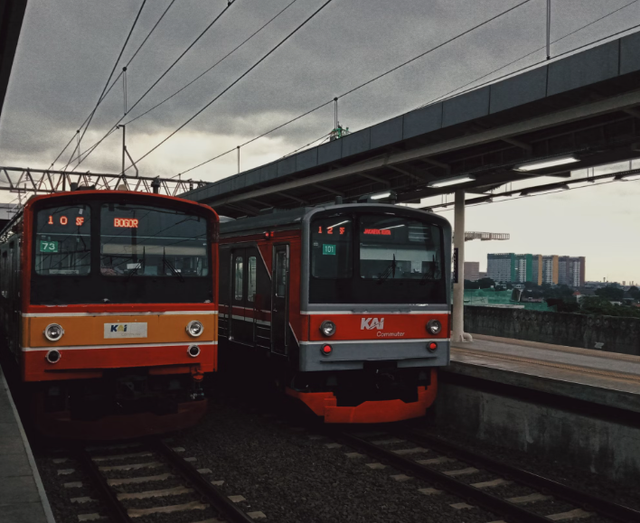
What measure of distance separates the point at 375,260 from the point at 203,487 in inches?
163

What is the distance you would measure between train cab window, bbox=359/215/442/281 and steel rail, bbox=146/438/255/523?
3533 millimetres

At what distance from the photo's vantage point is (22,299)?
806 centimetres

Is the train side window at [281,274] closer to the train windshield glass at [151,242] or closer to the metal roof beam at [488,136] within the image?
the train windshield glass at [151,242]

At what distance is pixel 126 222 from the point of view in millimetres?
8555

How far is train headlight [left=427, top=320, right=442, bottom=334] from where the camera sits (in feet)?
32.5

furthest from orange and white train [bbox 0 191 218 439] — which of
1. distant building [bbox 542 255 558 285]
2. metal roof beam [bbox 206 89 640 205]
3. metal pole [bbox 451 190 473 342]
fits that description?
distant building [bbox 542 255 558 285]

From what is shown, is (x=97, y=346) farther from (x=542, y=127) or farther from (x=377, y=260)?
(x=542, y=127)

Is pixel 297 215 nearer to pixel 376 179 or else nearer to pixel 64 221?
pixel 64 221

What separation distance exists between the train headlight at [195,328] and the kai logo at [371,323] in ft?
7.39

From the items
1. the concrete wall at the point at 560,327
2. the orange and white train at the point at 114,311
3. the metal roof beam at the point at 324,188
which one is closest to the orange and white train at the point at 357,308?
the orange and white train at the point at 114,311

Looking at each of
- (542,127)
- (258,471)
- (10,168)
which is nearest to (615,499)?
(258,471)

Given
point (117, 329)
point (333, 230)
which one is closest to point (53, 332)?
point (117, 329)

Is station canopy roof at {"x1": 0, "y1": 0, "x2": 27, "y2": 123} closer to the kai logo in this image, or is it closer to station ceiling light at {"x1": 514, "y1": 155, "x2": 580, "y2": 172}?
the kai logo

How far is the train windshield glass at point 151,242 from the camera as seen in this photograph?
845cm
